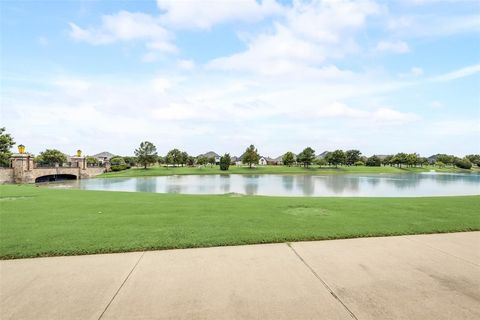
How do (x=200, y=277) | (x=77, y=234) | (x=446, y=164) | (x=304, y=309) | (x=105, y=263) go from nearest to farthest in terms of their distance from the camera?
1. (x=304, y=309)
2. (x=200, y=277)
3. (x=105, y=263)
4. (x=77, y=234)
5. (x=446, y=164)

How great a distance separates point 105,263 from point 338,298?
146 inches

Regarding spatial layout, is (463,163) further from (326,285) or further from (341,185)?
(326,285)

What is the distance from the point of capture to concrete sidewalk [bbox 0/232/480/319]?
10.1ft

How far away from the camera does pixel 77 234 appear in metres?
6.02

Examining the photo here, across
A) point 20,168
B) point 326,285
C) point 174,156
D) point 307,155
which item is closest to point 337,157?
point 307,155

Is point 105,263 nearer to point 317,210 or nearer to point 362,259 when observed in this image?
point 362,259

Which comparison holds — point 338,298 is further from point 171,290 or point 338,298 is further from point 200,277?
point 171,290

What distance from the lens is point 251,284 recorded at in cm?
369

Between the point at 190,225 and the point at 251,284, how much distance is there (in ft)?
11.6

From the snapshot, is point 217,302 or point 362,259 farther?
point 362,259

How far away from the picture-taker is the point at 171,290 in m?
3.53

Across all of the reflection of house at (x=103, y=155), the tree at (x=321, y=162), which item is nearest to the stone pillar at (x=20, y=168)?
the tree at (x=321, y=162)

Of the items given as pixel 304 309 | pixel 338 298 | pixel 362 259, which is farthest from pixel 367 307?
pixel 362 259

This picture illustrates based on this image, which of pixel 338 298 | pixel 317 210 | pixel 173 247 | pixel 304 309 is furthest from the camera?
pixel 317 210
